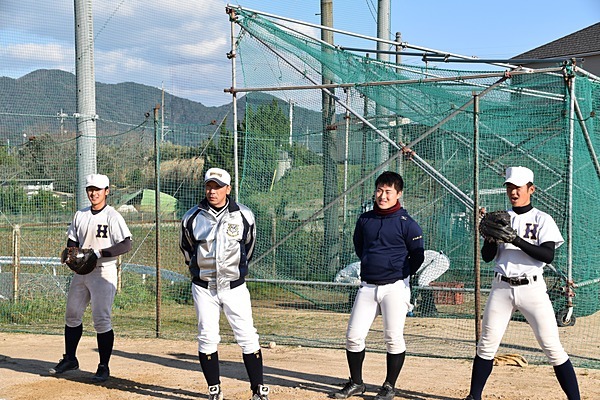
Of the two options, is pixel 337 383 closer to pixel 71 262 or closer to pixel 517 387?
pixel 517 387

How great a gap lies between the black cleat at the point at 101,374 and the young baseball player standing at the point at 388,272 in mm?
2024

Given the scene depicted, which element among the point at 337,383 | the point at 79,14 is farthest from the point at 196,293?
the point at 79,14

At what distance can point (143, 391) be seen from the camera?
20.5ft

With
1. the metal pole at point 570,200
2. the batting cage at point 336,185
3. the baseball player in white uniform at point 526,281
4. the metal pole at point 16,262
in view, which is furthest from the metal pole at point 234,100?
the baseball player in white uniform at point 526,281

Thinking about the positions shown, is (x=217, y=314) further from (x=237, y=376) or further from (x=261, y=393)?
(x=237, y=376)

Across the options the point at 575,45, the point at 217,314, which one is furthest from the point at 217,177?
the point at 575,45

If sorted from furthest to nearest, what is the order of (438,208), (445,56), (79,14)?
1. (445,56)
2. (79,14)
3. (438,208)

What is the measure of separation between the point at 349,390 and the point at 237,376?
1207 mm

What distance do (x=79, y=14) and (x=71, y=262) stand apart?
531 centimetres

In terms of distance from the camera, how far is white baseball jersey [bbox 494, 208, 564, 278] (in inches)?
209

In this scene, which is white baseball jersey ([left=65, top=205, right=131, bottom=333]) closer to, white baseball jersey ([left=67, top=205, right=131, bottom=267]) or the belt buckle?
white baseball jersey ([left=67, top=205, right=131, bottom=267])

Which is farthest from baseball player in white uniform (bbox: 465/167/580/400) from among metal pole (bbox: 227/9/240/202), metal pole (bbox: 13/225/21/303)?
metal pole (bbox: 13/225/21/303)

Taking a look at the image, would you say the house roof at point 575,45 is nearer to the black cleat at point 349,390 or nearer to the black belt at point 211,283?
the black cleat at point 349,390

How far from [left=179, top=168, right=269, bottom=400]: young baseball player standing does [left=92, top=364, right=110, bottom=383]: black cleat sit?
1392 mm
